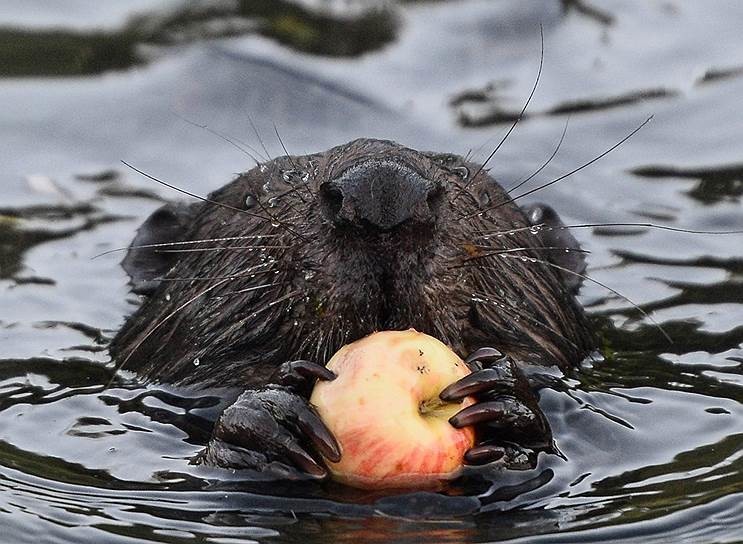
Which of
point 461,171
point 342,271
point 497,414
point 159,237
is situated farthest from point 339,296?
point 159,237

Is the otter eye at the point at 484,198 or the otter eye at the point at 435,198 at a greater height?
the otter eye at the point at 484,198

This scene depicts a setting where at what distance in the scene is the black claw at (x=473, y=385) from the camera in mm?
4355

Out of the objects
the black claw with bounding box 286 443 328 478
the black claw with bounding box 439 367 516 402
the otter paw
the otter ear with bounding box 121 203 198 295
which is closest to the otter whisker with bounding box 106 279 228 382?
the otter ear with bounding box 121 203 198 295

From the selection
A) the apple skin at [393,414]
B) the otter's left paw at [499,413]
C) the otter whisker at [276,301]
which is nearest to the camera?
the apple skin at [393,414]

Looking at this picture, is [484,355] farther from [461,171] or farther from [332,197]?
[461,171]

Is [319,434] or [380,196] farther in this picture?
[380,196]

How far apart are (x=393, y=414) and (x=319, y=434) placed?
0.60ft

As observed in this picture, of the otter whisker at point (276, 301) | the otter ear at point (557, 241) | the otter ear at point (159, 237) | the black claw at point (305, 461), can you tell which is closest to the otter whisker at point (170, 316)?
the otter whisker at point (276, 301)

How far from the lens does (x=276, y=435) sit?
14.3ft

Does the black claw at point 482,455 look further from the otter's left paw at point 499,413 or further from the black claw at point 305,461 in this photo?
the black claw at point 305,461

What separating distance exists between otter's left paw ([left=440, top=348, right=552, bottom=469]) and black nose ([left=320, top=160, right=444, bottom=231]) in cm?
40

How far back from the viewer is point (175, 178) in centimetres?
812

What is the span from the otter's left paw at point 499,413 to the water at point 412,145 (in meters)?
0.06

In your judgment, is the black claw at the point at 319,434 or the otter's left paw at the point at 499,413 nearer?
the black claw at the point at 319,434
